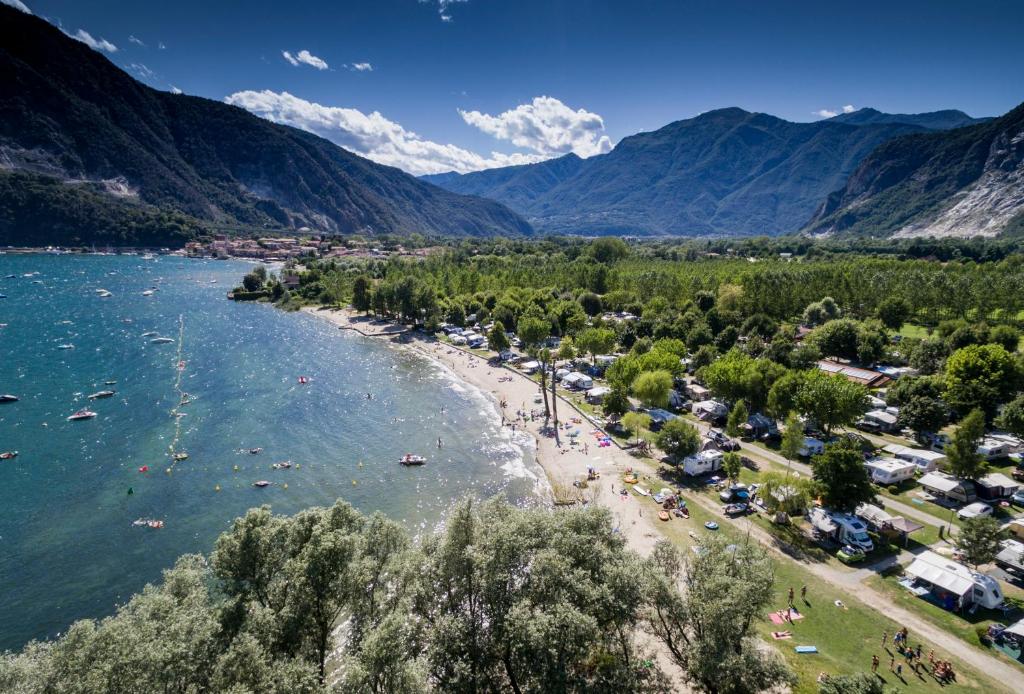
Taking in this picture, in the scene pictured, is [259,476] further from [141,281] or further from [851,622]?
[141,281]

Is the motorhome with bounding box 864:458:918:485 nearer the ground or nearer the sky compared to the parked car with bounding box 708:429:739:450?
nearer the sky

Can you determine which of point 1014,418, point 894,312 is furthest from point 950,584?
point 894,312

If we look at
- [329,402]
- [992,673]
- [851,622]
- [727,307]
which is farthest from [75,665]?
[727,307]

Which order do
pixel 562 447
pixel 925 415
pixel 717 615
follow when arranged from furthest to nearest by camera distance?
1. pixel 562 447
2. pixel 925 415
3. pixel 717 615

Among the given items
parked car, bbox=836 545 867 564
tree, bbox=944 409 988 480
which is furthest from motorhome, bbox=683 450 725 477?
tree, bbox=944 409 988 480

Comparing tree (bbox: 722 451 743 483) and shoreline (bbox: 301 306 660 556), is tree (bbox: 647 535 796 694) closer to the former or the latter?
shoreline (bbox: 301 306 660 556)

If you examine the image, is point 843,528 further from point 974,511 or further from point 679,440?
point 679,440
